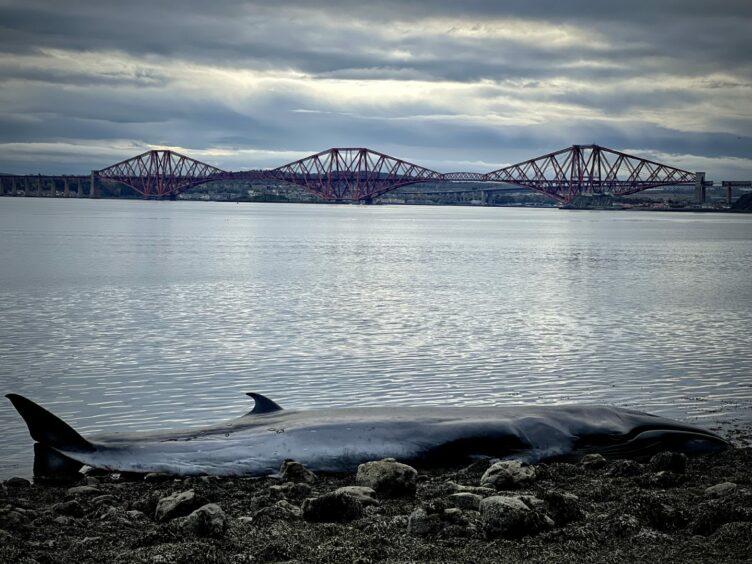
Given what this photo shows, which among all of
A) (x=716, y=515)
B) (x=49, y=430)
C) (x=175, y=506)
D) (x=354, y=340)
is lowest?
(x=354, y=340)

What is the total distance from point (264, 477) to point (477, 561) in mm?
2615

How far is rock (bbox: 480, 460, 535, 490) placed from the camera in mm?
7156

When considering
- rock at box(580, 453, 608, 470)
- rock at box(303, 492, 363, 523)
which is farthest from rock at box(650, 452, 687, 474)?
rock at box(303, 492, 363, 523)

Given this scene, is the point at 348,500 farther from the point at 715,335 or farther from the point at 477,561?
the point at 715,335

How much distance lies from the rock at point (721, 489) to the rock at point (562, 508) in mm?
1002

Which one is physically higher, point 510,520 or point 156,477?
point 510,520

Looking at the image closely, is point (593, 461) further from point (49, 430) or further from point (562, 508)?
point (49, 430)

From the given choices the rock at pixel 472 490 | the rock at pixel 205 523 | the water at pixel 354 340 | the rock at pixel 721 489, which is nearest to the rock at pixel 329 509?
the rock at pixel 205 523

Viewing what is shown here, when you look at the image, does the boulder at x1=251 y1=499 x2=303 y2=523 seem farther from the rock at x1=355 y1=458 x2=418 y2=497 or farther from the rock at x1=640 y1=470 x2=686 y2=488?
the rock at x1=640 y1=470 x2=686 y2=488

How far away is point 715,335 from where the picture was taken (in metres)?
18.2

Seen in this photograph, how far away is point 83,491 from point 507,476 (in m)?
3.11

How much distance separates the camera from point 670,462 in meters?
7.69

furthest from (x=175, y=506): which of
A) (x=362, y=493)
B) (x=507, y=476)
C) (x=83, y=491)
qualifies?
(x=507, y=476)

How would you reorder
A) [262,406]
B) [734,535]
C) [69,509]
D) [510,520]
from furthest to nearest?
[262,406], [69,509], [510,520], [734,535]
